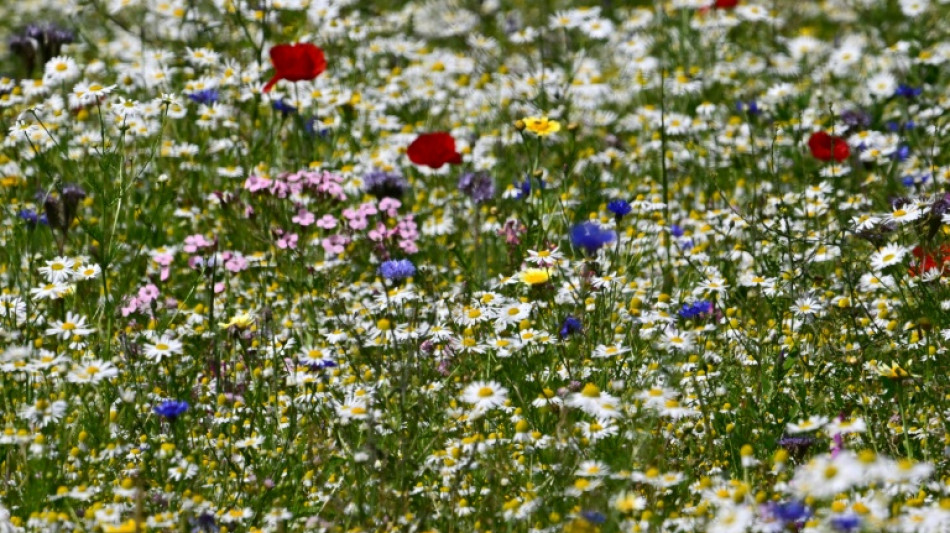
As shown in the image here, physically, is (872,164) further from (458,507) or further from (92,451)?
(92,451)

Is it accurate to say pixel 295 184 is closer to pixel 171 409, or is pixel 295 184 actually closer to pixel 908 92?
pixel 171 409

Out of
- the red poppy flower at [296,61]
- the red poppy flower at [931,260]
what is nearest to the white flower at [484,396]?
the red poppy flower at [931,260]

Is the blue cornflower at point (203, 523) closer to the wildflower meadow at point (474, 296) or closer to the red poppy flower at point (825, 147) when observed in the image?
the wildflower meadow at point (474, 296)

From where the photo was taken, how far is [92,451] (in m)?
3.36

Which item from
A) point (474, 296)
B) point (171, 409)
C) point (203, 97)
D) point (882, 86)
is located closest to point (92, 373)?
point (171, 409)

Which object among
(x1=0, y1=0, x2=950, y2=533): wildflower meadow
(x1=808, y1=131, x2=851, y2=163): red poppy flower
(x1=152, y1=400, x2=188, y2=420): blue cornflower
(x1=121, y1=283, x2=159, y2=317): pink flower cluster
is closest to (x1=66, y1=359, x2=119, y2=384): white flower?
(x1=0, y1=0, x2=950, y2=533): wildflower meadow

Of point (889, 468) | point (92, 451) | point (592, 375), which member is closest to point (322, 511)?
point (92, 451)

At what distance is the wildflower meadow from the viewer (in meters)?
3.11

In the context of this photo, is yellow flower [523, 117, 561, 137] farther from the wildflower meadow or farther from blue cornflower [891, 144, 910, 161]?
blue cornflower [891, 144, 910, 161]

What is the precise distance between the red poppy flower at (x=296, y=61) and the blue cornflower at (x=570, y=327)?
202 cm

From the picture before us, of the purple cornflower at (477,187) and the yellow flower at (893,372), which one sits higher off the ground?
the purple cornflower at (477,187)

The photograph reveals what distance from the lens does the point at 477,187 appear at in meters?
5.19

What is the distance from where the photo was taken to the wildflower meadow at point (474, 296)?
10.2 ft

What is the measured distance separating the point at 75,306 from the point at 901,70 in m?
A: 4.96
